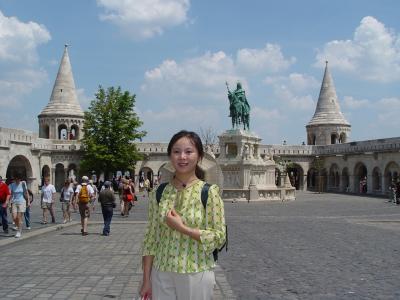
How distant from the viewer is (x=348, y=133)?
52.4 metres

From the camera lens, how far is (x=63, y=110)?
46.9 meters

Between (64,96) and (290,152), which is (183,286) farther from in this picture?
(290,152)

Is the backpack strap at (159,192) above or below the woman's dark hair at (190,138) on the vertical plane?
below

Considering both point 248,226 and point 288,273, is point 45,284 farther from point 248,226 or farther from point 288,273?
point 248,226

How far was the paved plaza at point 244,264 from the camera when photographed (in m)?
6.21

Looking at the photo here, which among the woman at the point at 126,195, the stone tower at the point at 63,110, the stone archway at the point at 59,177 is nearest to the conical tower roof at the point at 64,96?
the stone tower at the point at 63,110

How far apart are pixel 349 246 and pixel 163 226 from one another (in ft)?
25.4

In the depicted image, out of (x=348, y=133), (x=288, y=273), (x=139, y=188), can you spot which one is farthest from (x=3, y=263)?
(x=348, y=133)

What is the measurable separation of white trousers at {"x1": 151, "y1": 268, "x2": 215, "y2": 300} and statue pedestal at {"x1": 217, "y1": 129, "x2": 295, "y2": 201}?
25100 millimetres

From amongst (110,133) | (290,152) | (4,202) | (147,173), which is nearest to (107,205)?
(4,202)

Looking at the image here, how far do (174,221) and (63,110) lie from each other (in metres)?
45.6

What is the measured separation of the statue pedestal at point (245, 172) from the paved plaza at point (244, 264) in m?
15.2

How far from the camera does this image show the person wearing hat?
1208cm

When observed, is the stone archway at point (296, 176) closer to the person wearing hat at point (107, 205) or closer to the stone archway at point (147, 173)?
the stone archway at point (147, 173)
